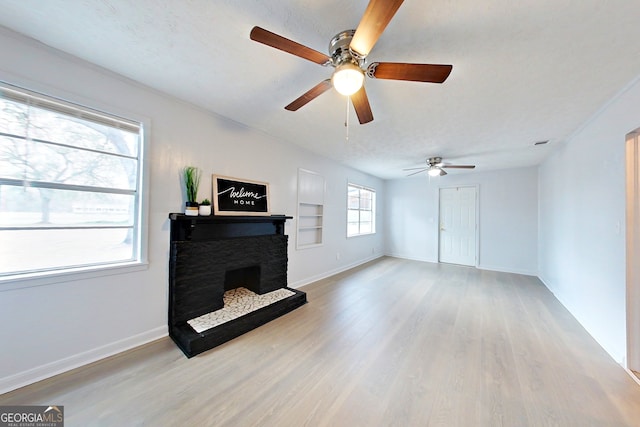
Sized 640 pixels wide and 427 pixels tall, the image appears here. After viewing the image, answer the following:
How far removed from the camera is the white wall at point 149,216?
160cm

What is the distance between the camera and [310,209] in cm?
423

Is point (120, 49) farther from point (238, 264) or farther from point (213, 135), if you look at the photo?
point (238, 264)

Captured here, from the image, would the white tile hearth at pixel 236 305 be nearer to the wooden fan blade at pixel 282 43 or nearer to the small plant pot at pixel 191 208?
the small plant pot at pixel 191 208

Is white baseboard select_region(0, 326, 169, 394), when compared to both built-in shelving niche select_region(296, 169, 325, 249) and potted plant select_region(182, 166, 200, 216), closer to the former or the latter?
potted plant select_region(182, 166, 200, 216)

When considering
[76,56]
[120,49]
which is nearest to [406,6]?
[120,49]

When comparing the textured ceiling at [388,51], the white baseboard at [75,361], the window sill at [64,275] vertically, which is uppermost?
the textured ceiling at [388,51]

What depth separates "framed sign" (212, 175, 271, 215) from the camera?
2.67 m

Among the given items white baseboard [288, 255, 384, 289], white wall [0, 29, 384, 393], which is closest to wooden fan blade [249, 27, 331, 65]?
white wall [0, 29, 384, 393]

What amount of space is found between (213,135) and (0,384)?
257 cm

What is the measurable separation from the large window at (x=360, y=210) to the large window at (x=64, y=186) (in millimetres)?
4035

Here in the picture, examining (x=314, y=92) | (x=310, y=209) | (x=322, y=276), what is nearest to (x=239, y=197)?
(x=310, y=209)

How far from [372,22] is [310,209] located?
3307 mm

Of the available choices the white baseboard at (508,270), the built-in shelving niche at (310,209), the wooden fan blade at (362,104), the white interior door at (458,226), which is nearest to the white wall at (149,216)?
the built-in shelving niche at (310,209)

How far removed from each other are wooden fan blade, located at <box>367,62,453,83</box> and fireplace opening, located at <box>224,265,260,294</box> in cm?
261
